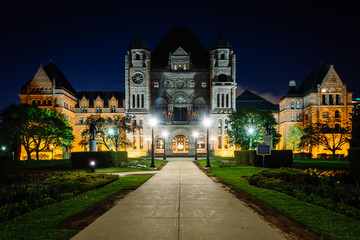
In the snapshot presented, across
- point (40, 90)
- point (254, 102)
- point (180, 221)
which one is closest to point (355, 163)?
point (180, 221)

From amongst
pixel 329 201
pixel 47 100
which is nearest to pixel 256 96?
pixel 47 100

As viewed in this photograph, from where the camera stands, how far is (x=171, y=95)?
61719 millimetres

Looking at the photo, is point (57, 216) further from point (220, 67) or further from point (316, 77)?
point (316, 77)

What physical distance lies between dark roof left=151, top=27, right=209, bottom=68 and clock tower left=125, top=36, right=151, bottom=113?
479cm

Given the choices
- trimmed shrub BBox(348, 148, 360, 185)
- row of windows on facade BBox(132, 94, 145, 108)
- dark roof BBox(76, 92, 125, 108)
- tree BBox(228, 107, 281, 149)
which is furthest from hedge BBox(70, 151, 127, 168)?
dark roof BBox(76, 92, 125, 108)

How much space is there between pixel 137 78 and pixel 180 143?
18.4m

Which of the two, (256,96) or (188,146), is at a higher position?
(256,96)

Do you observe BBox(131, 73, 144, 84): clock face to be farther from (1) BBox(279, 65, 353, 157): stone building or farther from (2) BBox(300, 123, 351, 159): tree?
(2) BBox(300, 123, 351, 159): tree

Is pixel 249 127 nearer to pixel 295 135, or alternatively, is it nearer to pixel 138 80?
pixel 295 135

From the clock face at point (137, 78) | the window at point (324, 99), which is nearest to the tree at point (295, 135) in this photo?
the window at point (324, 99)

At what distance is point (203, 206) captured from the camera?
8.73 meters

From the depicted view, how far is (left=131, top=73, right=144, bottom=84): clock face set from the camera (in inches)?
2357

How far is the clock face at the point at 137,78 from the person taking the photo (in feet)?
196

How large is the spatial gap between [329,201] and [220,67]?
53.3m
